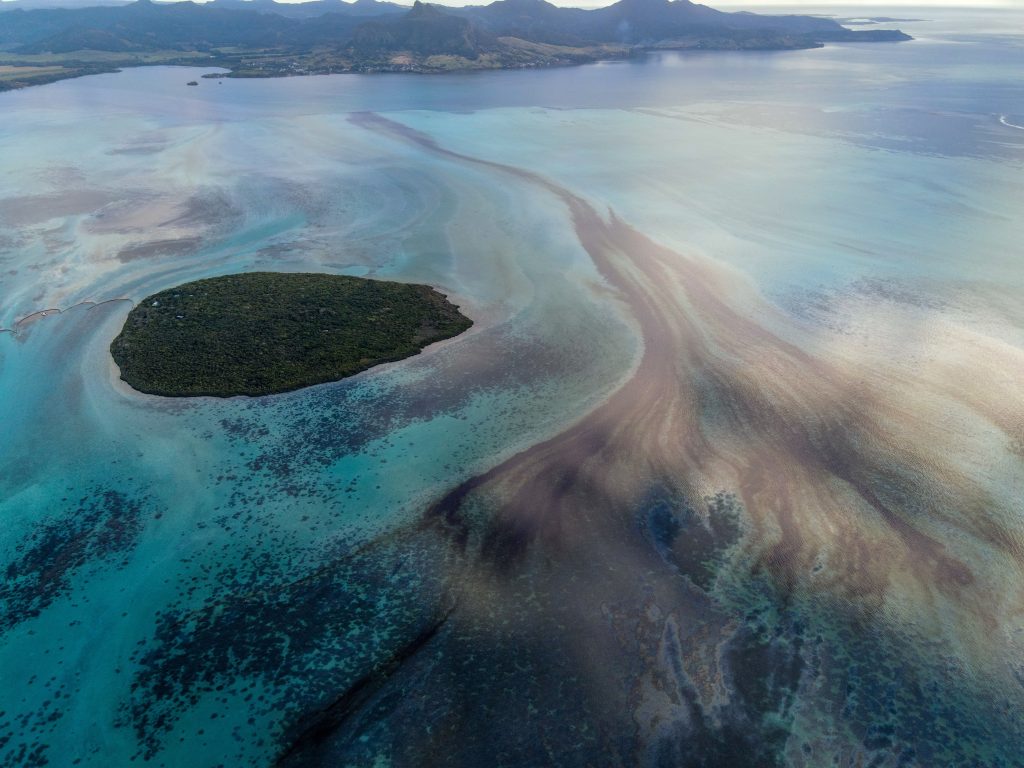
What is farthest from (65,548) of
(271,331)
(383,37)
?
(383,37)

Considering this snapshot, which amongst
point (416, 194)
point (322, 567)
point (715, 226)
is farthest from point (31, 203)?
point (715, 226)

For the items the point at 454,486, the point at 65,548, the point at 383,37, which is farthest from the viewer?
the point at 383,37

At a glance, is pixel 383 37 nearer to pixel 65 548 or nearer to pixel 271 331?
pixel 271 331

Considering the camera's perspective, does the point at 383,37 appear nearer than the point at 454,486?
No

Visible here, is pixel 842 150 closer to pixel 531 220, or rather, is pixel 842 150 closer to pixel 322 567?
pixel 531 220

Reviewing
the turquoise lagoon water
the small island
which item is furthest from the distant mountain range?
the small island

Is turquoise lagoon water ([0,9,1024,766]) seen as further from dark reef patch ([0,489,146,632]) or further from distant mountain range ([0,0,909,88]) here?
distant mountain range ([0,0,909,88])
